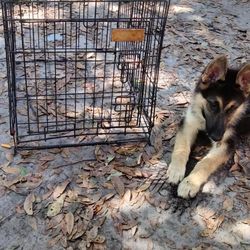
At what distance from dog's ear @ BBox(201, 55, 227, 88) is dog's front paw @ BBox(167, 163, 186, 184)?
2.46 feet

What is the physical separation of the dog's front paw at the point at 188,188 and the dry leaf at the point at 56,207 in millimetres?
936

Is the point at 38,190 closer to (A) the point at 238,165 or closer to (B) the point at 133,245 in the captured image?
(B) the point at 133,245

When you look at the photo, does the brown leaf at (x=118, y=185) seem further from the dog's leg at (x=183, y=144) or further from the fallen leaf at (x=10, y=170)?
the fallen leaf at (x=10, y=170)

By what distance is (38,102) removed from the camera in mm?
4332

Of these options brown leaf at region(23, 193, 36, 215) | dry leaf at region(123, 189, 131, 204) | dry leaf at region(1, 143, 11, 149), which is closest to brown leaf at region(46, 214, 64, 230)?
brown leaf at region(23, 193, 36, 215)

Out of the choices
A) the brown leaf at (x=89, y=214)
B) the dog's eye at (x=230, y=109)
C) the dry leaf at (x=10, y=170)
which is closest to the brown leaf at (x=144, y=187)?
the brown leaf at (x=89, y=214)

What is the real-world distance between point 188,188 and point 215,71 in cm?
100

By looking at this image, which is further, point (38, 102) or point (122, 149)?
point (38, 102)

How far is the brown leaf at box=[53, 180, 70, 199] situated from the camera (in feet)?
10.8

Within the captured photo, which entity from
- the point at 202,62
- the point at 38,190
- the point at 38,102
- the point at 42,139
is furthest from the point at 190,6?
the point at 38,190

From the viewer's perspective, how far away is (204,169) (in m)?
3.52

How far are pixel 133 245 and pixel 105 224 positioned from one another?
0.88ft

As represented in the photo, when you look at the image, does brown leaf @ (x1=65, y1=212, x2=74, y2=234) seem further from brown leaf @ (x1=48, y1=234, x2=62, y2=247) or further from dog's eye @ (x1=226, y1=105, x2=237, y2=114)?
dog's eye @ (x1=226, y1=105, x2=237, y2=114)

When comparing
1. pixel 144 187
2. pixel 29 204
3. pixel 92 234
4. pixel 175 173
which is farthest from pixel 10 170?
pixel 175 173
